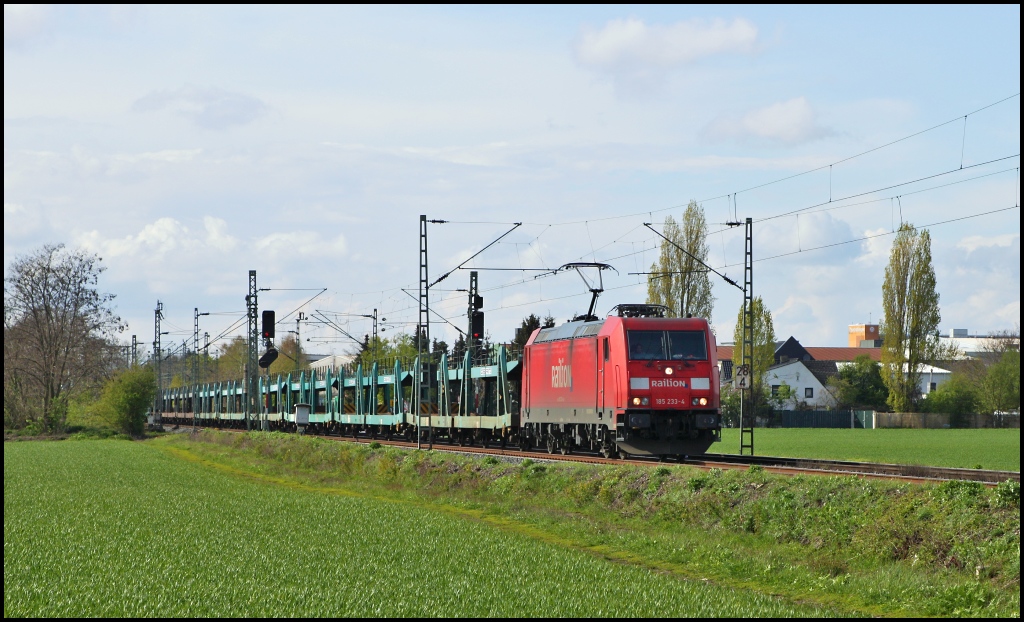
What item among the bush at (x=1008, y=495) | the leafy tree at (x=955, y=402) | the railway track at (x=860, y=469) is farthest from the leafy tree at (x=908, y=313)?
the bush at (x=1008, y=495)

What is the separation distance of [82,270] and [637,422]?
5718 centimetres

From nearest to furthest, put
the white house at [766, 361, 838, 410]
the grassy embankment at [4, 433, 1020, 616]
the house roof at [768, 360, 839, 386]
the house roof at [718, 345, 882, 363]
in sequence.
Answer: the grassy embankment at [4, 433, 1020, 616], the white house at [766, 361, 838, 410], the house roof at [768, 360, 839, 386], the house roof at [718, 345, 882, 363]

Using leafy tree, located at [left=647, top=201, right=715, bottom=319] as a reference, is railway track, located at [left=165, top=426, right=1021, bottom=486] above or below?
below

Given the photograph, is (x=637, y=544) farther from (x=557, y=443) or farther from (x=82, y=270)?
(x=82, y=270)

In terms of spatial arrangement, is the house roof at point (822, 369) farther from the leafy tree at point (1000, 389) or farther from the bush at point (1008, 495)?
the bush at point (1008, 495)

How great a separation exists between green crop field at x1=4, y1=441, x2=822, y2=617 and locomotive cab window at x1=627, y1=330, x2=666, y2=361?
7.07 m

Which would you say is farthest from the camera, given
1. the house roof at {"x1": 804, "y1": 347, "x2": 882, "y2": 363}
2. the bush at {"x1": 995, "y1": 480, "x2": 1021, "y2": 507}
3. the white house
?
the house roof at {"x1": 804, "y1": 347, "x2": 882, "y2": 363}

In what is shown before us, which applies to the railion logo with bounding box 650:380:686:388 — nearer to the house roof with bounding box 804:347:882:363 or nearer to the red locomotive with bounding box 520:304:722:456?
the red locomotive with bounding box 520:304:722:456

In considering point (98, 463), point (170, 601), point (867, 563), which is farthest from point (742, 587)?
point (98, 463)

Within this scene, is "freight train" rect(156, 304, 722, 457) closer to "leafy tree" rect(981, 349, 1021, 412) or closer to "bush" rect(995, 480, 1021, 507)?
"bush" rect(995, 480, 1021, 507)

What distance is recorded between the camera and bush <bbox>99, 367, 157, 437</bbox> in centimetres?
7875

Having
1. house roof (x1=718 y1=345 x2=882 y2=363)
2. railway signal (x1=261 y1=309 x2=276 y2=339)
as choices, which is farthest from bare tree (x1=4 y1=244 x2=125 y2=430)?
house roof (x1=718 y1=345 x2=882 y2=363)

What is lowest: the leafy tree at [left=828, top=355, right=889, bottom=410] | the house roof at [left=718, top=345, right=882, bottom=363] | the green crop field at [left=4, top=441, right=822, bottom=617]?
the green crop field at [left=4, top=441, right=822, bottom=617]

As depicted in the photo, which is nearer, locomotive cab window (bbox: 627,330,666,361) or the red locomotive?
the red locomotive
